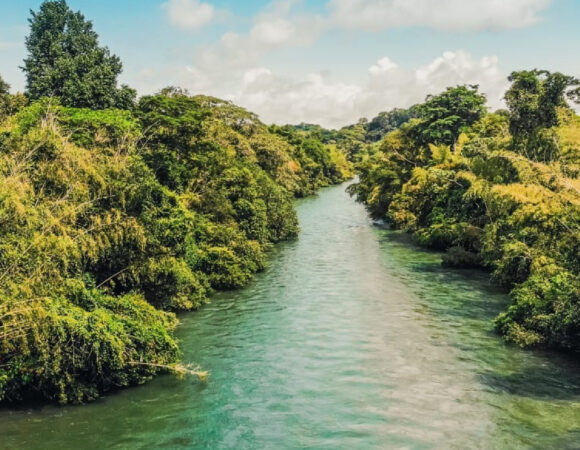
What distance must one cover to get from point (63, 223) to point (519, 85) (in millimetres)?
25019

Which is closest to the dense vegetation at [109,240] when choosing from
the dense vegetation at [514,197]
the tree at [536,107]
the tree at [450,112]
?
the dense vegetation at [514,197]

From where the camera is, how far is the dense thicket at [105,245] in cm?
1573

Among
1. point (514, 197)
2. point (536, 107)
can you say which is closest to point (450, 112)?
point (536, 107)

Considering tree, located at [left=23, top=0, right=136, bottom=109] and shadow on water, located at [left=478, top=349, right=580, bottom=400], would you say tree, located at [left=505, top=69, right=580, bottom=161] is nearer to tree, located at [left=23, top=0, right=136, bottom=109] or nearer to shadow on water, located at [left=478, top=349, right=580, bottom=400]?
shadow on water, located at [left=478, top=349, right=580, bottom=400]

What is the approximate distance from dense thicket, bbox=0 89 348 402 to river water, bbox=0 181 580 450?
46.4 inches

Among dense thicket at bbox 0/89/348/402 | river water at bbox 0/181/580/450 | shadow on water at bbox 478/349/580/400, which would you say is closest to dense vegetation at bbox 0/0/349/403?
dense thicket at bbox 0/89/348/402

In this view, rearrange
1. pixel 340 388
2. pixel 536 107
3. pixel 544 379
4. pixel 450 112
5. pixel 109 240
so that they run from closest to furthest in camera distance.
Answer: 1. pixel 340 388
2. pixel 544 379
3. pixel 109 240
4. pixel 536 107
5. pixel 450 112

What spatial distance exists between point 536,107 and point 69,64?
39778 millimetres

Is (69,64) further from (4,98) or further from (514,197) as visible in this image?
(514,197)

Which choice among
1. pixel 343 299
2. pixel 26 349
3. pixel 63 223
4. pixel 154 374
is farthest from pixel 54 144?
pixel 343 299

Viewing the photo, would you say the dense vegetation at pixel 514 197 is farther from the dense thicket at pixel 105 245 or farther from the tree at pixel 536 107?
the dense thicket at pixel 105 245

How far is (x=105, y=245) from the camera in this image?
20.4 m

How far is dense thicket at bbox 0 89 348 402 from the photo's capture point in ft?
51.6

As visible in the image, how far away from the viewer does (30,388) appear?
53.6 ft
